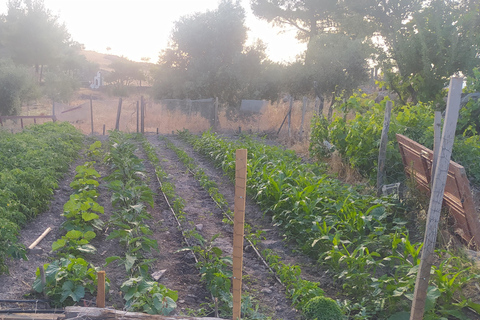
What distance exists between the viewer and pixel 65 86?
31.9 m

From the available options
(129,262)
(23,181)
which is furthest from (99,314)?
(23,181)

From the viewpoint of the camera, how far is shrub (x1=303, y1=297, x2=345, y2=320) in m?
3.29

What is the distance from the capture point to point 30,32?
31.7 m

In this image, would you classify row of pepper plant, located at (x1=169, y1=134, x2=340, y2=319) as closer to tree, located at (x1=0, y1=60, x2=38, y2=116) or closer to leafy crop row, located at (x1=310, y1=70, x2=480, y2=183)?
leafy crop row, located at (x1=310, y1=70, x2=480, y2=183)

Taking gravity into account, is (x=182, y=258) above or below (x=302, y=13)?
below

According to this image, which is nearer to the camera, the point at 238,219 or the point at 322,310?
the point at 238,219

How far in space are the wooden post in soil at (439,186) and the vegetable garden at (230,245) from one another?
0.60 meters

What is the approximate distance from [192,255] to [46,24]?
109 ft

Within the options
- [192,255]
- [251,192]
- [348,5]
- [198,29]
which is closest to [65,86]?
[198,29]

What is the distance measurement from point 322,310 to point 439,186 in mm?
1399

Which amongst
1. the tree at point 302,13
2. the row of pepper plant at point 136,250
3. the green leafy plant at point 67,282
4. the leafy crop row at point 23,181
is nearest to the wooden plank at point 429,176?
the row of pepper plant at point 136,250

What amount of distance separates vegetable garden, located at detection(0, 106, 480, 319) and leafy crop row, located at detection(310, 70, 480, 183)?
4cm

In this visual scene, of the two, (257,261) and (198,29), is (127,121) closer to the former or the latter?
(198,29)

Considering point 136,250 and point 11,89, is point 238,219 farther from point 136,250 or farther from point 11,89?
point 11,89
